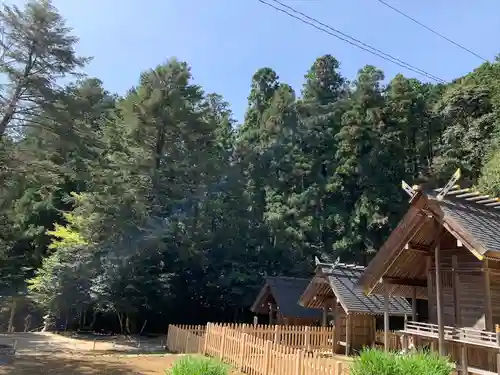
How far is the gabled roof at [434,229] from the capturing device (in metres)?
9.83

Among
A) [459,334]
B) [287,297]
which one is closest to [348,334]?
[287,297]

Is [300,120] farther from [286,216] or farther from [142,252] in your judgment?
[142,252]

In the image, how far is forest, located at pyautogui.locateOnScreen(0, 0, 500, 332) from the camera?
16250mm

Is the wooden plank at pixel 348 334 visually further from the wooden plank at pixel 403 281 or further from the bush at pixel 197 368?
the bush at pixel 197 368

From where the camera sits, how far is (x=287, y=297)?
74.8 ft

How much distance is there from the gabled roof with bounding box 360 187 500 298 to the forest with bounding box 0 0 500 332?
1209 centimetres

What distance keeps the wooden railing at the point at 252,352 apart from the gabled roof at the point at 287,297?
585 centimetres

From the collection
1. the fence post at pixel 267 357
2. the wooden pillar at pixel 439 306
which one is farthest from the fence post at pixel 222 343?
the wooden pillar at pixel 439 306

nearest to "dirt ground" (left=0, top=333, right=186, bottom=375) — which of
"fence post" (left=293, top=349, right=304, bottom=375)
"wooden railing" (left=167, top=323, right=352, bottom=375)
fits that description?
"wooden railing" (left=167, top=323, right=352, bottom=375)

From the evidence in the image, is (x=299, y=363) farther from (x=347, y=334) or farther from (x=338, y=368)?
(x=347, y=334)

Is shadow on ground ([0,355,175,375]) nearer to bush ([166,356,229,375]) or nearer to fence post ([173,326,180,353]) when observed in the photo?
fence post ([173,326,180,353])

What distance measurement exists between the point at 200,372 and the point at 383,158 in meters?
30.0

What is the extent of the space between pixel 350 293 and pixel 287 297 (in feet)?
17.7

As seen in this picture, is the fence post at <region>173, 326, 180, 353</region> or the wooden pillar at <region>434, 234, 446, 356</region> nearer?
the wooden pillar at <region>434, 234, 446, 356</region>
